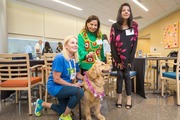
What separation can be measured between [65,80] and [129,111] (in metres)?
1.04

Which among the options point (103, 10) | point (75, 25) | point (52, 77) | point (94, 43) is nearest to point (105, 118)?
point (52, 77)

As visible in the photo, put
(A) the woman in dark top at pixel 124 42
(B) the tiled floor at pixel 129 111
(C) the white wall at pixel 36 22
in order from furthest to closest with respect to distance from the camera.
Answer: (C) the white wall at pixel 36 22
(A) the woman in dark top at pixel 124 42
(B) the tiled floor at pixel 129 111

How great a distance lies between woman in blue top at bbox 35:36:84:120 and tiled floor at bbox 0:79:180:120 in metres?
0.28

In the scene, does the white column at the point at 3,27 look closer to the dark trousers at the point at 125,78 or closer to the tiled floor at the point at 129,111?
the tiled floor at the point at 129,111

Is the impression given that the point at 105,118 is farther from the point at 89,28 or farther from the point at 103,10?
the point at 103,10

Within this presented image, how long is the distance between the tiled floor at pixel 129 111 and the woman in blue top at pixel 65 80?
0.28 m

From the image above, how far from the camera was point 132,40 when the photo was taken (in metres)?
2.37

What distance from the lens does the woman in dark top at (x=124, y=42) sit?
236cm

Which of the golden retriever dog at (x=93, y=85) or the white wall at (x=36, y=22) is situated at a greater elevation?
the white wall at (x=36, y=22)

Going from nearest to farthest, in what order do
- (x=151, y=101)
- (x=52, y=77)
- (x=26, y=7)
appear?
(x=52, y=77) < (x=151, y=101) < (x=26, y=7)

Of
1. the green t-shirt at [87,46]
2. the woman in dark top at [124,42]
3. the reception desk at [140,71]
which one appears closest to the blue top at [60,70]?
the green t-shirt at [87,46]

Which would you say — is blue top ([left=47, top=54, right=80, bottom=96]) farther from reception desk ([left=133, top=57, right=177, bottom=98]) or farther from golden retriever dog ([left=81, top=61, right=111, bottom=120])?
reception desk ([left=133, top=57, right=177, bottom=98])

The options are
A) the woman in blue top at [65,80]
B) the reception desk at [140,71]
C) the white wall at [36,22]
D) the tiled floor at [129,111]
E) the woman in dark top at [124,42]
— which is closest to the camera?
the woman in blue top at [65,80]

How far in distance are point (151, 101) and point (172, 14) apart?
745 cm
